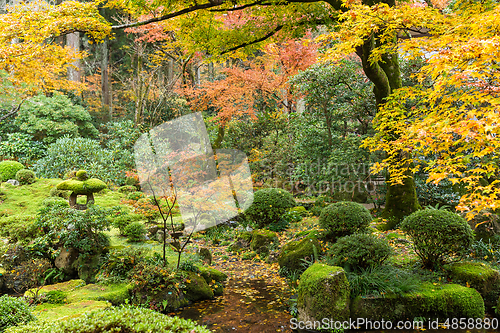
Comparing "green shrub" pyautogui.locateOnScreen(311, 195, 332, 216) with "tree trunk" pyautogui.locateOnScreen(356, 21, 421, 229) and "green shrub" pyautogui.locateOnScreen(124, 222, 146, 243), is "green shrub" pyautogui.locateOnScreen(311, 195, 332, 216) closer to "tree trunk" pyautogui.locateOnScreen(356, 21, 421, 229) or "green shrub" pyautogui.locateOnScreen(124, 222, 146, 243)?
"tree trunk" pyautogui.locateOnScreen(356, 21, 421, 229)

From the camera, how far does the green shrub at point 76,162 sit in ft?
37.2

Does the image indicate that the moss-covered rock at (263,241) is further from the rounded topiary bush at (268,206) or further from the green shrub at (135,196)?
the green shrub at (135,196)

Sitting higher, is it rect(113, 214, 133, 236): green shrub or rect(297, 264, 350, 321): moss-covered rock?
rect(113, 214, 133, 236): green shrub

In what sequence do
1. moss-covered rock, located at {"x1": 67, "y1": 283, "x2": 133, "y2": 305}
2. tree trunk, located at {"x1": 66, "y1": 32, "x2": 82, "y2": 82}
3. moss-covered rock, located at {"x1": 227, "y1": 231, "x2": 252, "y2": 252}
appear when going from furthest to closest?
tree trunk, located at {"x1": 66, "y1": 32, "x2": 82, "y2": 82} → moss-covered rock, located at {"x1": 227, "y1": 231, "x2": 252, "y2": 252} → moss-covered rock, located at {"x1": 67, "y1": 283, "x2": 133, "y2": 305}

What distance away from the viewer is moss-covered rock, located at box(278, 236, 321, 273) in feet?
18.4

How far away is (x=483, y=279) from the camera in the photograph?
4.13 metres

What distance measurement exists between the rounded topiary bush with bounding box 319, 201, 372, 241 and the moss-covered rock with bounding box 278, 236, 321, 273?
417 mm

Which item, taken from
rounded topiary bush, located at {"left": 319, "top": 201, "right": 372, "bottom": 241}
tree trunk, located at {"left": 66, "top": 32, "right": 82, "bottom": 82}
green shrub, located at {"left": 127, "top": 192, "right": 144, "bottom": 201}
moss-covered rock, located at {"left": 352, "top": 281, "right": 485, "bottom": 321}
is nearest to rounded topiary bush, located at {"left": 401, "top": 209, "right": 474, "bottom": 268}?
moss-covered rock, located at {"left": 352, "top": 281, "right": 485, "bottom": 321}

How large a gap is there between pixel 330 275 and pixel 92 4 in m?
6.31

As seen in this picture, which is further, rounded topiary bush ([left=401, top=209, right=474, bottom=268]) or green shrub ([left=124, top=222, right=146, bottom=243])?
green shrub ([left=124, top=222, right=146, bottom=243])

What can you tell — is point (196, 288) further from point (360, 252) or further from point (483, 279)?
point (483, 279)

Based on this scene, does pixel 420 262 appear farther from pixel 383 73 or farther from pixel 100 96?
pixel 100 96

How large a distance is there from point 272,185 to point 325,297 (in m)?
7.79

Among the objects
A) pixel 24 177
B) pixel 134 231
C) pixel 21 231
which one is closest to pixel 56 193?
pixel 24 177
